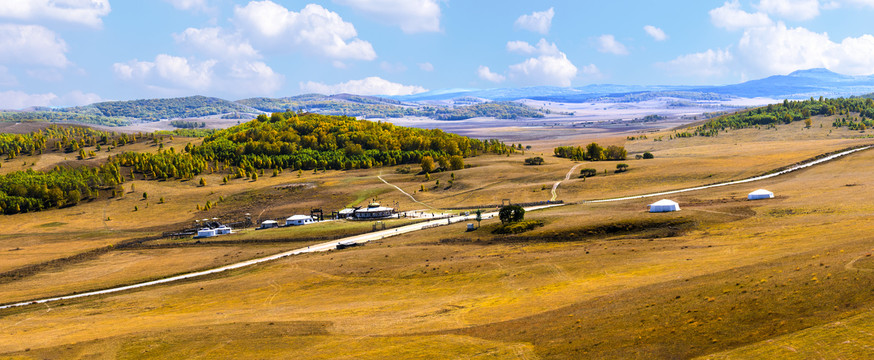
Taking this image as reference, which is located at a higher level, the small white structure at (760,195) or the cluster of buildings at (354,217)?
the small white structure at (760,195)

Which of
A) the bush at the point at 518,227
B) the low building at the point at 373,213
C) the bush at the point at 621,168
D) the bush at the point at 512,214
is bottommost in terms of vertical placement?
the low building at the point at 373,213

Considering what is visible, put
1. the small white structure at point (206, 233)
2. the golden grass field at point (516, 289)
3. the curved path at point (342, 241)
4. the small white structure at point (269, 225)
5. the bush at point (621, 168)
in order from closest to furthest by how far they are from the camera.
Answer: the golden grass field at point (516, 289)
the curved path at point (342, 241)
the small white structure at point (206, 233)
the small white structure at point (269, 225)
the bush at point (621, 168)

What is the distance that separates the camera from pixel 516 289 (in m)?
60.1

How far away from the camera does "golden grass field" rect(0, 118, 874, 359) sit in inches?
1500

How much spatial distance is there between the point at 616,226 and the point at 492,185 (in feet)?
265

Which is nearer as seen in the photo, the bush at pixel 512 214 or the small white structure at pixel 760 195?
the bush at pixel 512 214

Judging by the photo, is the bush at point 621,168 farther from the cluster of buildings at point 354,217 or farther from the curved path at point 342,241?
the cluster of buildings at point 354,217

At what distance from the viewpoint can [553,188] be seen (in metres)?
149

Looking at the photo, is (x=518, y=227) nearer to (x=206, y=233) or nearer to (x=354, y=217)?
(x=354, y=217)

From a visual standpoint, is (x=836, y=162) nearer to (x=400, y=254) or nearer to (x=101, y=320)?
(x=400, y=254)

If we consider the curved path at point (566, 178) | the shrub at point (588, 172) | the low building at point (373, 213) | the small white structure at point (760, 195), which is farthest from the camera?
the shrub at point (588, 172)

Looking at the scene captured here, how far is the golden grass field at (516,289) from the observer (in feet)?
125

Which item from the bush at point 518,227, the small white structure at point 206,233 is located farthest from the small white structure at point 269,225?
the bush at point 518,227

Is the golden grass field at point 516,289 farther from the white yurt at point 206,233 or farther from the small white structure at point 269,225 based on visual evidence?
the small white structure at point 269,225
